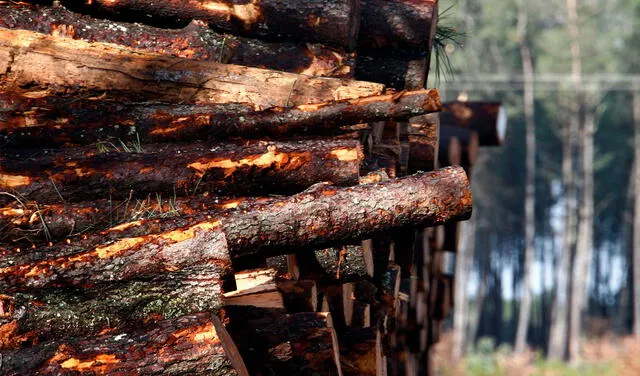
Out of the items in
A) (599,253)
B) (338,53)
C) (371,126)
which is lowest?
(599,253)

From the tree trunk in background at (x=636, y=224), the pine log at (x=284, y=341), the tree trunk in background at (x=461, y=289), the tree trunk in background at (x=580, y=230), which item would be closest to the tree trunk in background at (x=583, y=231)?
the tree trunk in background at (x=580, y=230)

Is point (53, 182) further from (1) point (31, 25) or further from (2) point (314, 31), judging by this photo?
(2) point (314, 31)

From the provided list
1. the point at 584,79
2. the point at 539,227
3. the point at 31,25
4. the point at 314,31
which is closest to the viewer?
the point at 31,25

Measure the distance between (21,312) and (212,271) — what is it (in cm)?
67

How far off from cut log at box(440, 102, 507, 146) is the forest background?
69.8 feet

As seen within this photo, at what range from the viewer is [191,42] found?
170 inches

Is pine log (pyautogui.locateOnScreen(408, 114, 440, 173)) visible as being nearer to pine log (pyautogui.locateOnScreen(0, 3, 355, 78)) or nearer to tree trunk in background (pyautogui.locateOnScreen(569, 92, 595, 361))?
pine log (pyautogui.locateOnScreen(0, 3, 355, 78))

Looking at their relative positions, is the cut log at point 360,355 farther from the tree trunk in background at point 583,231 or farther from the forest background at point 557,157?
the tree trunk in background at point 583,231

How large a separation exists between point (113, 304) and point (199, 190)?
74cm

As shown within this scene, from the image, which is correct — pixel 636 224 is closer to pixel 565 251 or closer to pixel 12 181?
pixel 565 251

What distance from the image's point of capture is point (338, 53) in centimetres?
451

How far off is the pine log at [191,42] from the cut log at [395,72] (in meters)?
0.54

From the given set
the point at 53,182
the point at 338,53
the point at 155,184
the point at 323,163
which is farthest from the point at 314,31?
the point at 53,182

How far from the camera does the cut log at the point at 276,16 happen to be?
4387 mm
